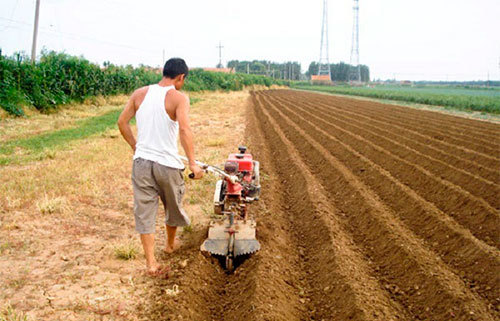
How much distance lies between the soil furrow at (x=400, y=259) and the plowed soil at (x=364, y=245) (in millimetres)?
14

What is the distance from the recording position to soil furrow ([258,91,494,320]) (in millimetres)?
4133

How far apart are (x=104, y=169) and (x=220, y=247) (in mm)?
4601

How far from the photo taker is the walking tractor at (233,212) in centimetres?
468

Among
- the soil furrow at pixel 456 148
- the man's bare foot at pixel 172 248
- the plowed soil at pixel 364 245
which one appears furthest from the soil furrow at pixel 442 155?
the man's bare foot at pixel 172 248

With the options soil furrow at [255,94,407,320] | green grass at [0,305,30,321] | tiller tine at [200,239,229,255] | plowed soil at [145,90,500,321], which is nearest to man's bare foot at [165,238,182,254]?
plowed soil at [145,90,500,321]

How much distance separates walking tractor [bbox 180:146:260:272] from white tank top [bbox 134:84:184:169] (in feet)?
1.22

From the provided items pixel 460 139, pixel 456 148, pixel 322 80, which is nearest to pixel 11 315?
pixel 456 148

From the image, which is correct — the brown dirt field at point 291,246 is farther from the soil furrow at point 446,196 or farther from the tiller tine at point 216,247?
the tiller tine at point 216,247

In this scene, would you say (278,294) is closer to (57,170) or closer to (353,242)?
(353,242)

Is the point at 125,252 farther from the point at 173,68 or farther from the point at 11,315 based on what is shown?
the point at 173,68

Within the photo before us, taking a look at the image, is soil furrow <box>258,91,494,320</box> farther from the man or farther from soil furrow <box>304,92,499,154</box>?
soil furrow <box>304,92,499,154</box>

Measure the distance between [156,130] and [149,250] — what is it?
121 cm

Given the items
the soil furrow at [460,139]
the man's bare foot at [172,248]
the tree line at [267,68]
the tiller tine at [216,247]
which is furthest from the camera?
the tree line at [267,68]

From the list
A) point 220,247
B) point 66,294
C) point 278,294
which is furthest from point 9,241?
point 278,294
